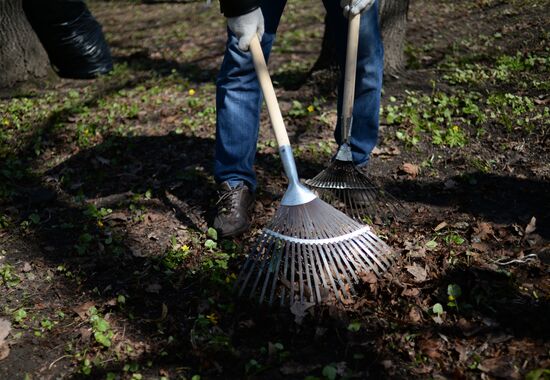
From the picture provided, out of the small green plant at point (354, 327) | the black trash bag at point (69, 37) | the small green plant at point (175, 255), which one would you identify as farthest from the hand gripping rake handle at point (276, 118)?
the black trash bag at point (69, 37)

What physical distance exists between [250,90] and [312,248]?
986 millimetres

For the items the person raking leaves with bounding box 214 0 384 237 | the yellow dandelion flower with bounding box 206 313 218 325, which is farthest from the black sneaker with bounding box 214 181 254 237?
the yellow dandelion flower with bounding box 206 313 218 325

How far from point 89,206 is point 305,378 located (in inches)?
76.0

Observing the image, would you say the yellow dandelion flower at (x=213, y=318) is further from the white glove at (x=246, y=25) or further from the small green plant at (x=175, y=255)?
the white glove at (x=246, y=25)

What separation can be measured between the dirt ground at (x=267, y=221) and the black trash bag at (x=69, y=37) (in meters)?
0.20

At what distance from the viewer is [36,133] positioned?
445cm

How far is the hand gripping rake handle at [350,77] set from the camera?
2715 millimetres

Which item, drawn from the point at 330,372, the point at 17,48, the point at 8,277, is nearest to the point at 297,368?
the point at 330,372

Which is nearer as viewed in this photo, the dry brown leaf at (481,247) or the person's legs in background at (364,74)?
the dry brown leaf at (481,247)

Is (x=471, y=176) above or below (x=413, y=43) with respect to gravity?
below

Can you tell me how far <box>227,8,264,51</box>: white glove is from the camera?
2.41 m

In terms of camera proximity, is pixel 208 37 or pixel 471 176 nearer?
pixel 471 176

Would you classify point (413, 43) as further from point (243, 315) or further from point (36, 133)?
point (243, 315)

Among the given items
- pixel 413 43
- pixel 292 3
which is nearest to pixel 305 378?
pixel 413 43
